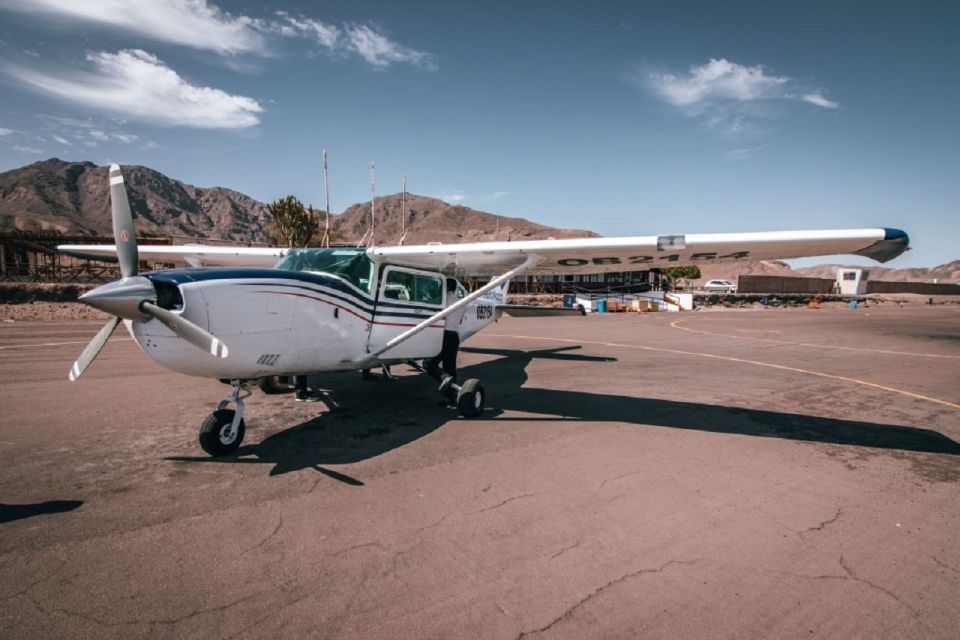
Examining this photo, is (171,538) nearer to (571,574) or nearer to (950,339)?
(571,574)

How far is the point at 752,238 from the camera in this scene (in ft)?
19.5

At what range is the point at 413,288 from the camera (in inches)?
306

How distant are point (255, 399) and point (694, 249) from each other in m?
7.51

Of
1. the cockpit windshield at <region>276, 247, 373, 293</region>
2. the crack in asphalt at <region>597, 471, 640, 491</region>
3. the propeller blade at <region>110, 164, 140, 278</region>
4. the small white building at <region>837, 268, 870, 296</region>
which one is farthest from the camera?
the small white building at <region>837, 268, 870, 296</region>

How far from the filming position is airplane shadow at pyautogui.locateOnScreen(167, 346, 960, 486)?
536cm

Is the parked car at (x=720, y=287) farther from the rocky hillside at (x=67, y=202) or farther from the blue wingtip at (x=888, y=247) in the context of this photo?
the rocky hillside at (x=67, y=202)

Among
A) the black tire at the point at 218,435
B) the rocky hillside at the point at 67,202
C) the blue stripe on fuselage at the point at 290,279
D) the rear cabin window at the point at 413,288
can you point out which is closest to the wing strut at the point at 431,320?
the blue stripe on fuselage at the point at 290,279

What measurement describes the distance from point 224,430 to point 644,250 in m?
6.05

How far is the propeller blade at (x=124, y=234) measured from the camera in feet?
16.0

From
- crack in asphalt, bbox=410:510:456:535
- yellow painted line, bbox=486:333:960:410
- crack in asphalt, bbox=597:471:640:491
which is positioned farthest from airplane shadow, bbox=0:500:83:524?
yellow painted line, bbox=486:333:960:410

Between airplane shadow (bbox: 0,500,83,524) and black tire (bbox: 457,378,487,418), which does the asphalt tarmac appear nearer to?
airplane shadow (bbox: 0,500,83,524)

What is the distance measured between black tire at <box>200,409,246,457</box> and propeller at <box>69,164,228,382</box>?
116 centimetres

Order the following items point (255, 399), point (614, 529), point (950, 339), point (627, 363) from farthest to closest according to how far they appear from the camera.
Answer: point (950, 339)
point (627, 363)
point (255, 399)
point (614, 529)

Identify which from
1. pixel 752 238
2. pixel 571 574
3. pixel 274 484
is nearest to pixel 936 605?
pixel 571 574
